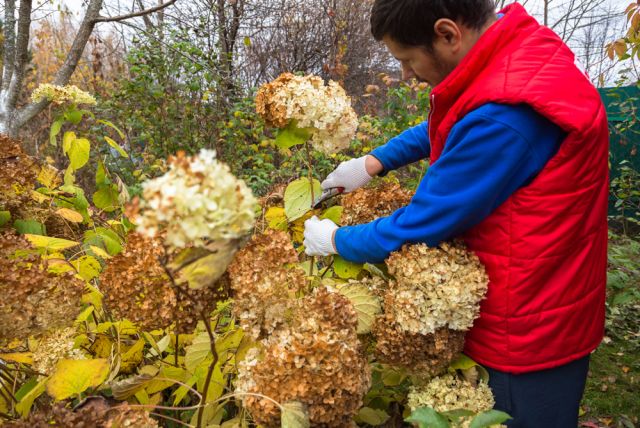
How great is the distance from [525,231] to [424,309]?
0.31m

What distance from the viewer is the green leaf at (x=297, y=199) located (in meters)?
1.39

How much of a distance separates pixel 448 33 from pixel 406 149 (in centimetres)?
58

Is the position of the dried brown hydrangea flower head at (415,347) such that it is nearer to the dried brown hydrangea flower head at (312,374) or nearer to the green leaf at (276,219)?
the dried brown hydrangea flower head at (312,374)

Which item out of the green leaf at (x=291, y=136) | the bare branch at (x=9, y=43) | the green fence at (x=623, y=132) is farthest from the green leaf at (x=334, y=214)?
the green fence at (x=623, y=132)

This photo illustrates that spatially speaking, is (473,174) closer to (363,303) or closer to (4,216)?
(363,303)

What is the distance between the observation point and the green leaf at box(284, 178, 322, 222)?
139cm

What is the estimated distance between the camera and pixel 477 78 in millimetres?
1129

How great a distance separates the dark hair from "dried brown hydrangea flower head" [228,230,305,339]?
0.62 m

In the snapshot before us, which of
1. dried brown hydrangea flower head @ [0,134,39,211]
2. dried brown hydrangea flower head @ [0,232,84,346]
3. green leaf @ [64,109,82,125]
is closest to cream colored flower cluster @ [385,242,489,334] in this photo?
dried brown hydrangea flower head @ [0,232,84,346]

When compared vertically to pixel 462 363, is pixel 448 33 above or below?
above

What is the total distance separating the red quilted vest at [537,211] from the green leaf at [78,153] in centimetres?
123

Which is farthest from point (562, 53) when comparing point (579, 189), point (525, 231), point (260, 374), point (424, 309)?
point (260, 374)

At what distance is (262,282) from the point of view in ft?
3.13

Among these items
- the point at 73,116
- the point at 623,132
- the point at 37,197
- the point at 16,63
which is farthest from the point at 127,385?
the point at 623,132
